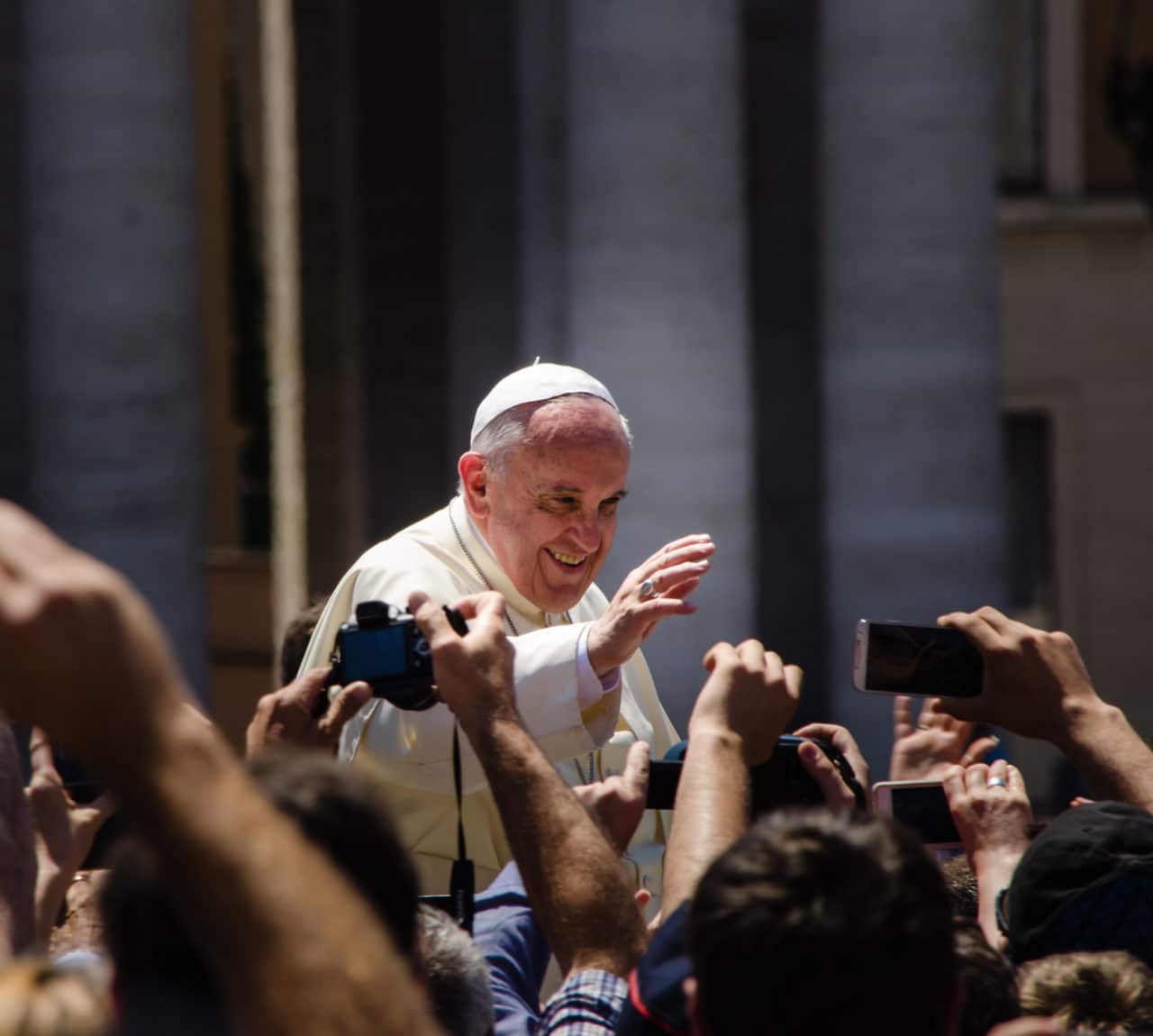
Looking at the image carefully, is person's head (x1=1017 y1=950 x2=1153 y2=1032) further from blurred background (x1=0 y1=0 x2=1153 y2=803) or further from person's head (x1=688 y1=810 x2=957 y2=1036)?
blurred background (x1=0 y1=0 x2=1153 y2=803)

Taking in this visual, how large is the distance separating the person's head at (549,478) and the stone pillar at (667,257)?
3823 mm

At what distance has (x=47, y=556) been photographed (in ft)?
4.96

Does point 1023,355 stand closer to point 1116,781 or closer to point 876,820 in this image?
point 1116,781

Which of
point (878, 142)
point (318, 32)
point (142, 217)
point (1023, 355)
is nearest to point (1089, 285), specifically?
point (1023, 355)

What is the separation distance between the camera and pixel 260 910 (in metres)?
1.47

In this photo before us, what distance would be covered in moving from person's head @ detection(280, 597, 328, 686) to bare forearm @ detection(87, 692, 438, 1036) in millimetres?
3077

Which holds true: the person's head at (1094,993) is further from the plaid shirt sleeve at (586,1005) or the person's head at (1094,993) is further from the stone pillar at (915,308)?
the stone pillar at (915,308)

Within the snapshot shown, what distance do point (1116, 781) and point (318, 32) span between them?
445 inches

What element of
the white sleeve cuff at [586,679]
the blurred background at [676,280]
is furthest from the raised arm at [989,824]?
the blurred background at [676,280]

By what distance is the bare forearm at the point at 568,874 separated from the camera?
257 cm

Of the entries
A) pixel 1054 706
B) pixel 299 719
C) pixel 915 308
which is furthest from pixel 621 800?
pixel 915 308

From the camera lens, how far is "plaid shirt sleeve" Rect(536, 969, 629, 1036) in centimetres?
247

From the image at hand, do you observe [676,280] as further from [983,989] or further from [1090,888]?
[983,989]

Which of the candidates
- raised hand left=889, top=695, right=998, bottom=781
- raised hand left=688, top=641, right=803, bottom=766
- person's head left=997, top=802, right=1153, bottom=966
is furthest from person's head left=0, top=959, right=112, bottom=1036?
raised hand left=889, top=695, right=998, bottom=781
